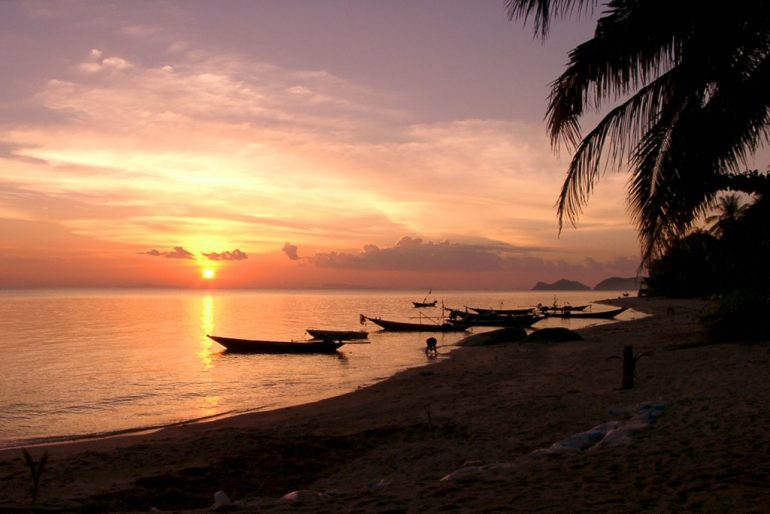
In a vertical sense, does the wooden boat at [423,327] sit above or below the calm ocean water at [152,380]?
above

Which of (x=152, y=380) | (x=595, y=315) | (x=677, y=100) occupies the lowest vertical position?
(x=152, y=380)

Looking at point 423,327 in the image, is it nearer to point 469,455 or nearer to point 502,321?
point 502,321

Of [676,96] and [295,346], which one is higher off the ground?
[676,96]

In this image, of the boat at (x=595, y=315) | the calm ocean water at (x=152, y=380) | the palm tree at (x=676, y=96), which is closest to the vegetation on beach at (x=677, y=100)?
the palm tree at (x=676, y=96)

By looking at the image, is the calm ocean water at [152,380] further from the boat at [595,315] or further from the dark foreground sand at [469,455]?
the boat at [595,315]

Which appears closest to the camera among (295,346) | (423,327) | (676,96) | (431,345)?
(676,96)

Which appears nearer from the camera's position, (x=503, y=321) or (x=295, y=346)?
(x=295, y=346)

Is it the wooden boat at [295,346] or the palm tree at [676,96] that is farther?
the wooden boat at [295,346]

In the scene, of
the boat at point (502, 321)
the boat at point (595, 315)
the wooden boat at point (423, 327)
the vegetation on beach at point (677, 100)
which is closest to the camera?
the vegetation on beach at point (677, 100)

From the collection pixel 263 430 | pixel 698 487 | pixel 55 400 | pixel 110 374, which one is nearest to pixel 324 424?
pixel 263 430

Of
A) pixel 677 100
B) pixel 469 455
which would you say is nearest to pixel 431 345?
pixel 469 455

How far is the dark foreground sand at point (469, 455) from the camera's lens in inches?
260

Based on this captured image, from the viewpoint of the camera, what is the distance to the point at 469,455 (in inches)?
404

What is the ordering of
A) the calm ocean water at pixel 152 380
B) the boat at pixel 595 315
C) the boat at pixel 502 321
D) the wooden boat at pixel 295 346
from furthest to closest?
1. the boat at pixel 595 315
2. the boat at pixel 502 321
3. the wooden boat at pixel 295 346
4. the calm ocean water at pixel 152 380
